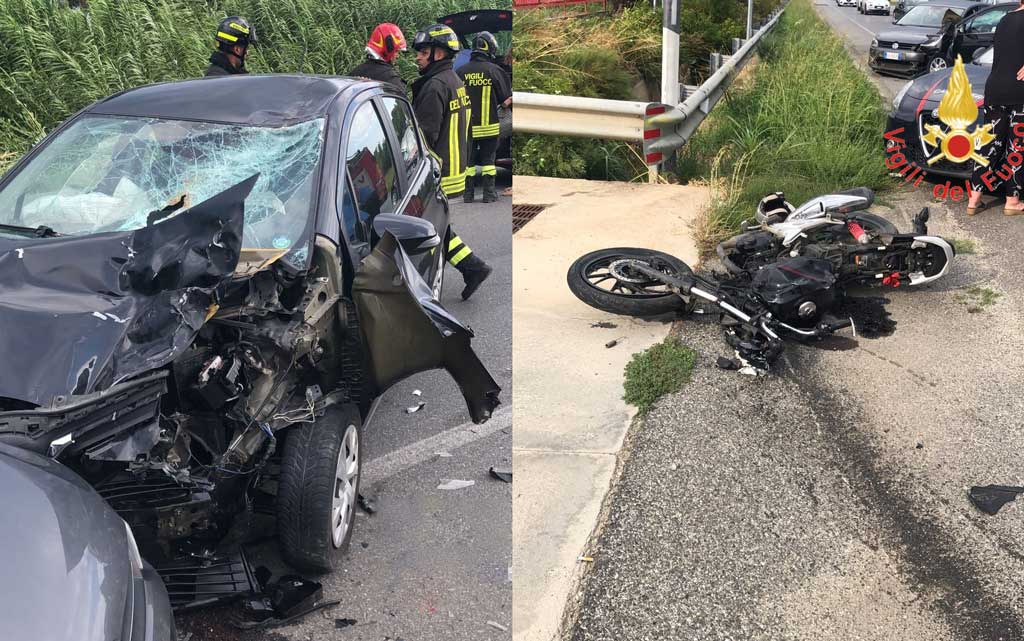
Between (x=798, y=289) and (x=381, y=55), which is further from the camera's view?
(x=381, y=55)

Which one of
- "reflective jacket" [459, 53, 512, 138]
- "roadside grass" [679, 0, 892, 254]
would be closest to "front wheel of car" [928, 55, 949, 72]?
"roadside grass" [679, 0, 892, 254]

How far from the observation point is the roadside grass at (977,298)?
19.6 feet

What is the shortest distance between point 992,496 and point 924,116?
5.66 metres

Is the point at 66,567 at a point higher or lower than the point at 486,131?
higher

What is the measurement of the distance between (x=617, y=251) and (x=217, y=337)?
10.6ft

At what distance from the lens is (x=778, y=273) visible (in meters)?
5.26

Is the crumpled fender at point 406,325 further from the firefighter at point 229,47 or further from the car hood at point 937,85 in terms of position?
the car hood at point 937,85

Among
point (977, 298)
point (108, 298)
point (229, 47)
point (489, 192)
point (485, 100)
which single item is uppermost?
point (108, 298)

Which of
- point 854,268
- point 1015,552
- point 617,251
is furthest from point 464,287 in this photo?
point 1015,552

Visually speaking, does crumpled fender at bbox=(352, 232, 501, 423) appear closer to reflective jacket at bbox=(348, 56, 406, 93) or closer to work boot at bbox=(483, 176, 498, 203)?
reflective jacket at bbox=(348, 56, 406, 93)

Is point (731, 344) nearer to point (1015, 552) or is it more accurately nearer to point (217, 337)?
point (1015, 552)

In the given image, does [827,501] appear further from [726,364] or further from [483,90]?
[483,90]

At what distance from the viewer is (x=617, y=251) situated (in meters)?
5.93

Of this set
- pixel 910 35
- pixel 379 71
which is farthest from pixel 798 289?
pixel 910 35
